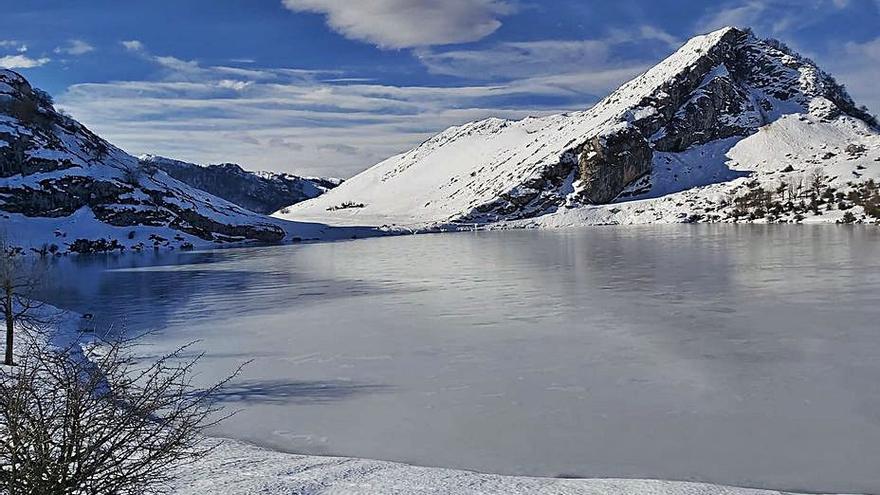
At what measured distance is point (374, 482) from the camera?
25.4 ft

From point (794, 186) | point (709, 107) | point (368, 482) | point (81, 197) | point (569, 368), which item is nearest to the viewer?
point (368, 482)

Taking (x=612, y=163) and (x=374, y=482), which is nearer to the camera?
(x=374, y=482)

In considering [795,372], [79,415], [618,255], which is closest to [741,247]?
[618,255]

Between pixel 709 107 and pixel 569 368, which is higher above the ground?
pixel 709 107

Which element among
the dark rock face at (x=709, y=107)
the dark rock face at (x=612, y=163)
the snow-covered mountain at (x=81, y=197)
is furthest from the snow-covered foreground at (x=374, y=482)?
the dark rock face at (x=612, y=163)

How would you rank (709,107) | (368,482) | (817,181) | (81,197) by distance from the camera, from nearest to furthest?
(368,482) → (81,197) → (817,181) → (709,107)

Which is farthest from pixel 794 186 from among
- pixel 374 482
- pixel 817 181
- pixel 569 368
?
pixel 374 482

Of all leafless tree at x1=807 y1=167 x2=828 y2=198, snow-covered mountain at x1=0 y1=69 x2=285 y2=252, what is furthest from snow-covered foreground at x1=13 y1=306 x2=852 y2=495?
leafless tree at x1=807 y1=167 x2=828 y2=198

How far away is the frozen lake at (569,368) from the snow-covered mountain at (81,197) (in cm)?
5385

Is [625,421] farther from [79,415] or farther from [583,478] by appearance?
[79,415]

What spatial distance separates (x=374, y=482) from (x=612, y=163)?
122m

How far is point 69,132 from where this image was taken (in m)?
99.6

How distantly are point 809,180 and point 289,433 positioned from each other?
337 ft

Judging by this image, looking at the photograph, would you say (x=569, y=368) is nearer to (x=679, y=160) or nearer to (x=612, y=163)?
(x=612, y=163)
